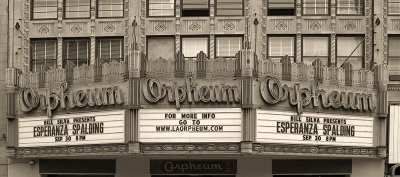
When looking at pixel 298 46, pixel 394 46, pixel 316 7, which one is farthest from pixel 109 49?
pixel 394 46

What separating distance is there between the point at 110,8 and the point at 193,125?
29.8 feet

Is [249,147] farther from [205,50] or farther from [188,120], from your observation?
[205,50]

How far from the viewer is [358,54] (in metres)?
41.1

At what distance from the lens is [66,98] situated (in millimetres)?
38000

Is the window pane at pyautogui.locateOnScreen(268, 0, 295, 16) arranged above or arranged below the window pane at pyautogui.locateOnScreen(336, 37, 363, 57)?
above

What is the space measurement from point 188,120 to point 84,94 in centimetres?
504

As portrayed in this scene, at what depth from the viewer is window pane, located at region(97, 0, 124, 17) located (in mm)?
41594

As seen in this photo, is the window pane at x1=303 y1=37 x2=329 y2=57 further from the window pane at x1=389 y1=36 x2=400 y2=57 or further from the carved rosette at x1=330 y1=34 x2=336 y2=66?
the window pane at x1=389 y1=36 x2=400 y2=57

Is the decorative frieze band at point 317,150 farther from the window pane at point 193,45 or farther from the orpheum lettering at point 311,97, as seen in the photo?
the window pane at point 193,45

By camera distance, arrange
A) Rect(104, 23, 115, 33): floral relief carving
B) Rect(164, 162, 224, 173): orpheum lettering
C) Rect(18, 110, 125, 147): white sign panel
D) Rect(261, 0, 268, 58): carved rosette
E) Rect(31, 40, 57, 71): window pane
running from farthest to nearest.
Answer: Rect(31, 40, 57, 71): window pane
Rect(104, 23, 115, 33): floral relief carving
Rect(261, 0, 268, 58): carved rosette
Rect(164, 162, 224, 173): orpheum lettering
Rect(18, 110, 125, 147): white sign panel

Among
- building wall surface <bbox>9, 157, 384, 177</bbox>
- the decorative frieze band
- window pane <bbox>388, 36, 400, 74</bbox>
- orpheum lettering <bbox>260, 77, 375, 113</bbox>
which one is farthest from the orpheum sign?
window pane <bbox>388, 36, 400, 74</bbox>

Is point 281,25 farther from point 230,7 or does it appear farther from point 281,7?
point 230,7

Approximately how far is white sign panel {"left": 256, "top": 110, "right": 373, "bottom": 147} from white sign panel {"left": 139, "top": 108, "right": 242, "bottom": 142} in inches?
45.4

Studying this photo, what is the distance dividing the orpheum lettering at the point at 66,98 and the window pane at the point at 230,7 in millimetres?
7484
